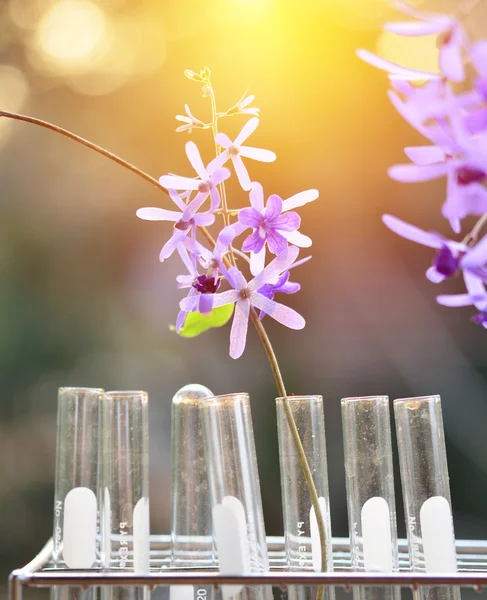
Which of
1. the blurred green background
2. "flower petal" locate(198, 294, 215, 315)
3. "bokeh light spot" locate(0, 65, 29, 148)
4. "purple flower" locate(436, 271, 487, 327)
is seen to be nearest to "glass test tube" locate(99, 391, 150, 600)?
"flower petal" locate(198, 294, 215, 315)

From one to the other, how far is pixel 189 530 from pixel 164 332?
1533 mm

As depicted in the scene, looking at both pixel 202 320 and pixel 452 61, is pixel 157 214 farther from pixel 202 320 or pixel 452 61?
→ pixel 452 61

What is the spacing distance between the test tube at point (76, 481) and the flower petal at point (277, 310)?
0.15 metres

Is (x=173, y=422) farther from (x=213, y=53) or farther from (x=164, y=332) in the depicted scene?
(x=213, y=53)

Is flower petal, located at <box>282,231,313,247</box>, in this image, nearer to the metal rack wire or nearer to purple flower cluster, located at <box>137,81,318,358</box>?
purple flower cluster, located at <box>137,81,318,358</box>

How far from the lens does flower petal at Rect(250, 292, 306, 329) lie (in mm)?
469

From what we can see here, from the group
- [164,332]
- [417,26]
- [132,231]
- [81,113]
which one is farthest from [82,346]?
[417,26]

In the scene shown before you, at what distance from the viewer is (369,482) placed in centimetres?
49

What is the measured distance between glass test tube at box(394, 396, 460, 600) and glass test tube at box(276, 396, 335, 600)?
0.18ft

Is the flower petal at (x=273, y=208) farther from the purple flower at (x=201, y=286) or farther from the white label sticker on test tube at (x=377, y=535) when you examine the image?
the white label sticker on test tube at (x=377, y=535)

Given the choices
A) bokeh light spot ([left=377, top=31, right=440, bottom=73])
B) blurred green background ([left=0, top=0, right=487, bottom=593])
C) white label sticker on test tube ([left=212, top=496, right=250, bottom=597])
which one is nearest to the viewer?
white label sticker on test tube ([left=212, top=496, right=250, bottom=597])

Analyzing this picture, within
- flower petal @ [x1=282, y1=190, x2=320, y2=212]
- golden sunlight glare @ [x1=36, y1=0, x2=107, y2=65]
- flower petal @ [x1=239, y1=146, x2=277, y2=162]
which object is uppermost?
golden sunlight glare @ [x1=36, y1=0, x2=107, y2=65]

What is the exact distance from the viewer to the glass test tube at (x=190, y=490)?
49 cm

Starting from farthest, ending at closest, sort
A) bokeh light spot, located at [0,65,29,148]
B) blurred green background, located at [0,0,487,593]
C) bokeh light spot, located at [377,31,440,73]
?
bokeh light spot, located at [0,65,29,148]
blurred green background, located at [0,0,487,593]
bokeh light spot, located at [377,31,440,73]
